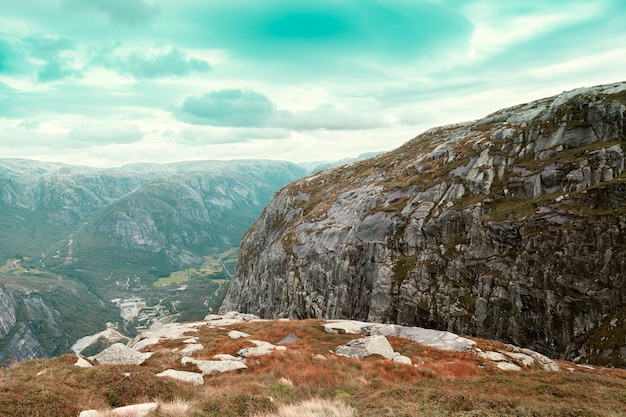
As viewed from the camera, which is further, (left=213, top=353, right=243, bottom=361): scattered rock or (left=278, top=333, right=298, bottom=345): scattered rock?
(left=278, top=333, right=298, bottom=345): scattered rock

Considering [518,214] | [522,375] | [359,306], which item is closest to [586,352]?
[518,214]

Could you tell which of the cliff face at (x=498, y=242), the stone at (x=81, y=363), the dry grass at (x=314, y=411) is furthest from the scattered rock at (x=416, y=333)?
the stone at (x=81, y=363)

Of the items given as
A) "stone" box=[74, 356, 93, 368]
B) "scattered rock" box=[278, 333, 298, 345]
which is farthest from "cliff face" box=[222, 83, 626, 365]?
"stone" box=[74, 356, 93, 368]

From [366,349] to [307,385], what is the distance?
40.8 ft

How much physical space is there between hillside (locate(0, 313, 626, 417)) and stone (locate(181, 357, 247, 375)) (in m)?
0.07

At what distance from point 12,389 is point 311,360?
17990mm

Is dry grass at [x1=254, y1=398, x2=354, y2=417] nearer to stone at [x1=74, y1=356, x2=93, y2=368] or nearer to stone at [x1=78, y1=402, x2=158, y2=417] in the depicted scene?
stone at [x1=78, y1=402, x2=158, y2=417]

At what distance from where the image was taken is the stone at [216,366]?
76.1 ft

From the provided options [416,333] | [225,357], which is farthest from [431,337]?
[225,357]

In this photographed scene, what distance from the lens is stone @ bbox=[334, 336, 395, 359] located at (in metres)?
29.0

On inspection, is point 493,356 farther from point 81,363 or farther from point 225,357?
point 81,363

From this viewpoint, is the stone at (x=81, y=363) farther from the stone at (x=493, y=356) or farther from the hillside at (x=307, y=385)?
the stone at (x=493, y=356)

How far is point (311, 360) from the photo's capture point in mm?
26172

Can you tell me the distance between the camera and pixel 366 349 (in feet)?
96.5
